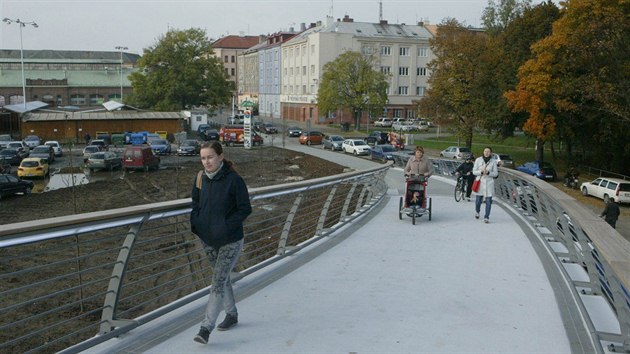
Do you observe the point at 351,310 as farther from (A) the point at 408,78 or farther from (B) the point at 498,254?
(A) the point at 408,78

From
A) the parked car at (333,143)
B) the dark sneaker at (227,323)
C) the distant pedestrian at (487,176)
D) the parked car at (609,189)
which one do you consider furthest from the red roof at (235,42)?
the dark sneaker at (227,323)

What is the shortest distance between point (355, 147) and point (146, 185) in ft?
68.4

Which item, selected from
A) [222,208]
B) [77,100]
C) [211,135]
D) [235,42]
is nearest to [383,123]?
[211,135]

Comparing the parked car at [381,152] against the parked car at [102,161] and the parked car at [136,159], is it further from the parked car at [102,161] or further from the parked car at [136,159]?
the parked car at [102,161]

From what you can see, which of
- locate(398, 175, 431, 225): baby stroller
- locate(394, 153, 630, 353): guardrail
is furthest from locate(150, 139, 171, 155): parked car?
locate(394, 153, 630, 353): guardrail

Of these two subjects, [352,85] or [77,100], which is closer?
[352,85]

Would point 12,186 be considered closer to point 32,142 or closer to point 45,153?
point 45,153

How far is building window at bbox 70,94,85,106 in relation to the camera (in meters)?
88.5

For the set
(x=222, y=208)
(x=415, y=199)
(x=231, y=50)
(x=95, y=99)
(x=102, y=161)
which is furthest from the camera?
(x=231, y=50)

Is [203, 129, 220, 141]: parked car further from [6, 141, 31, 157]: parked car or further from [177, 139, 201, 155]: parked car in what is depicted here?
[6, 141, 31, 157]: parked car

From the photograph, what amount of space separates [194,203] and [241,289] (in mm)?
1869

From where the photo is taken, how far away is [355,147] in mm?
49188

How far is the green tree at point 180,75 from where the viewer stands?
6981 centimetres

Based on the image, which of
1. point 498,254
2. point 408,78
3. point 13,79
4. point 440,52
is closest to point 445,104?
point 440,52
